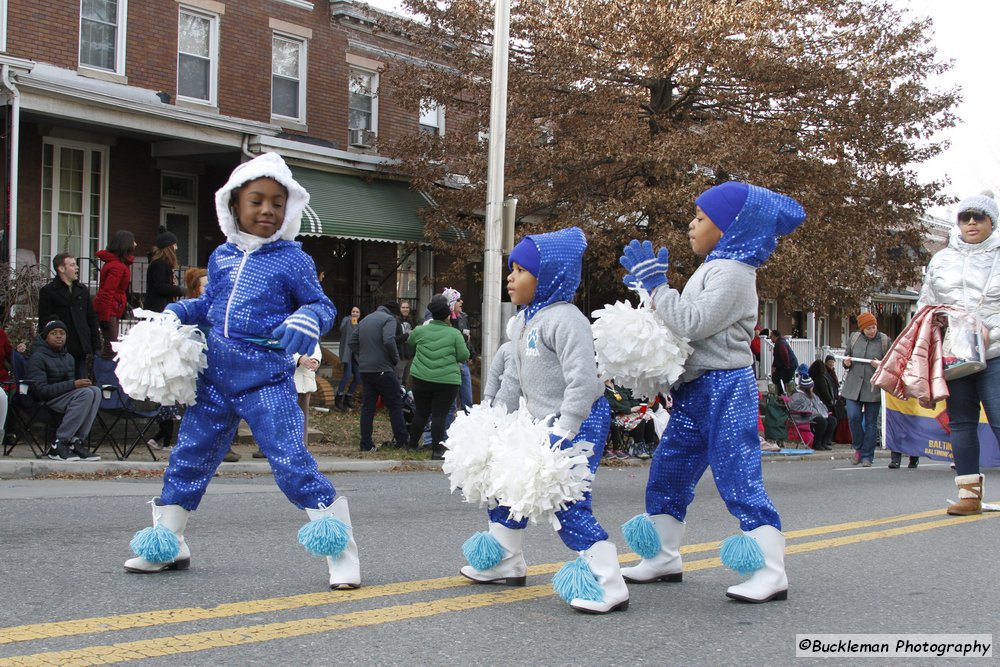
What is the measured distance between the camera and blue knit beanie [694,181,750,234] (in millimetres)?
4883

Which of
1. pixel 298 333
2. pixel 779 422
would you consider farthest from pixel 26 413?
pixel 779 422

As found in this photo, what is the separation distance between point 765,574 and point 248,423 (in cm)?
235

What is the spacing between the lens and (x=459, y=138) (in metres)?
20.4

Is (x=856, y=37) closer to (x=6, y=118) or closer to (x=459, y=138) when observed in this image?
(x=459, y=138)

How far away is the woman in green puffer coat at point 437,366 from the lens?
12516 mm

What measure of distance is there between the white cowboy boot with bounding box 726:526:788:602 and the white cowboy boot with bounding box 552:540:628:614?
1.90 feet

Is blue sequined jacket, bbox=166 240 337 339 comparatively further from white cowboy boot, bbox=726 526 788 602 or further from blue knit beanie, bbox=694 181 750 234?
white cowboy boot, bbox=726 526 788 602

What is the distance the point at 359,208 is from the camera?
64.0 feet

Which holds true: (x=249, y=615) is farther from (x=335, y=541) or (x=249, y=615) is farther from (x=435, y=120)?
(x=435, y=120)

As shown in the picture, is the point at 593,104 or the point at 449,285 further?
the point at 449,285

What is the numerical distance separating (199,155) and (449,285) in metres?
6.51

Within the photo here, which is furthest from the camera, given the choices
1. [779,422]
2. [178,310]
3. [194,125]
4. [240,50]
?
[240,50]

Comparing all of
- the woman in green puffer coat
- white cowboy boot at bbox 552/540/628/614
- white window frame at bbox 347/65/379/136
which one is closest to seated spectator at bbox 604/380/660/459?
the woman in green puffer coat

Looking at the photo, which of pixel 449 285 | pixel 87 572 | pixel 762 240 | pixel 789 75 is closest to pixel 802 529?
pixel 762 240
